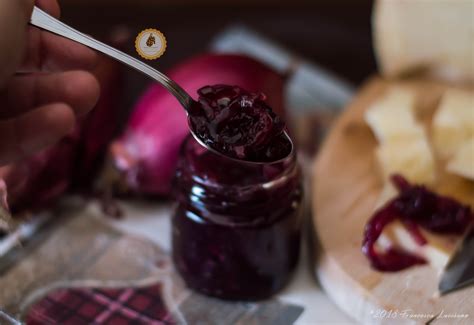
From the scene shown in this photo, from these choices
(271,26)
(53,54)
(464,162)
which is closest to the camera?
(53,54)

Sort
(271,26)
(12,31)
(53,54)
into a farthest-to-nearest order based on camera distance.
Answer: (271,26) → (53,54) → (12,31)

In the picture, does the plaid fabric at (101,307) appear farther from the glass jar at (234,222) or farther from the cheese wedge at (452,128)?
the cheese wedge at (452,128)

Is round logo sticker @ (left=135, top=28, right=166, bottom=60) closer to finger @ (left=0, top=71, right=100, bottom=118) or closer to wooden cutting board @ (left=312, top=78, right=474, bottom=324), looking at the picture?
finger @ (left=0, top=71, right=100, bottom=118)

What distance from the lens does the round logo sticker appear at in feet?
2.35

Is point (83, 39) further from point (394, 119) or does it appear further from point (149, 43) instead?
point (394, 119)

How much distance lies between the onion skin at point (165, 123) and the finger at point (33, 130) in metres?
0.17

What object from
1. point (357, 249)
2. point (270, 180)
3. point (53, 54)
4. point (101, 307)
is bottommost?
point (101, 307)

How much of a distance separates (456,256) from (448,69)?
19.5 inches

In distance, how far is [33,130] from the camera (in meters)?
0.87

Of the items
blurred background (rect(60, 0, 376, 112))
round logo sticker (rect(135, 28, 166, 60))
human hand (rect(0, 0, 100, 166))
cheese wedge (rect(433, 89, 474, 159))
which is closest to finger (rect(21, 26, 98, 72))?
human hand (rect(0, 0, 100, 166))

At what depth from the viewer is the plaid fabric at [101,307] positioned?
88 centimetres

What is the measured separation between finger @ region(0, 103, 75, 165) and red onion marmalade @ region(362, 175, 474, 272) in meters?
0.48

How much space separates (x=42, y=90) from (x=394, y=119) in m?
0.59

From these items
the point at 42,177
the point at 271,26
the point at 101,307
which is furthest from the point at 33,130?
the point at 271,26
